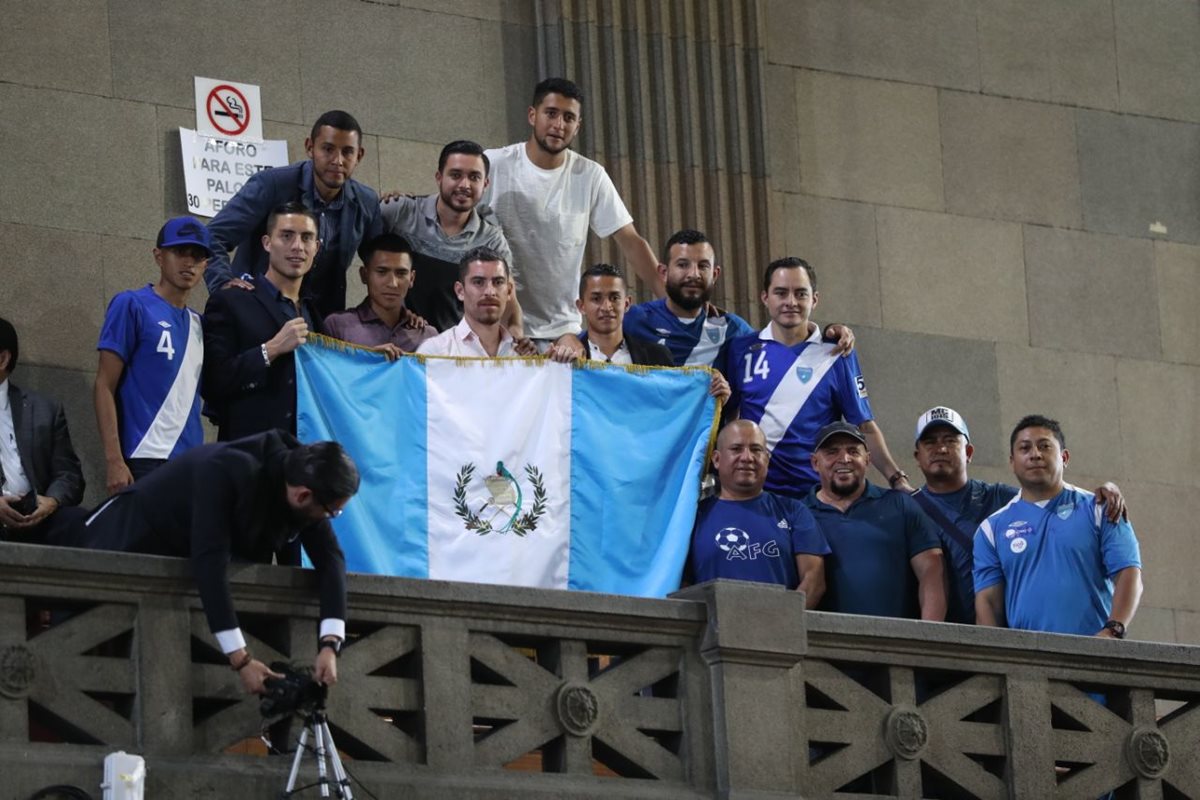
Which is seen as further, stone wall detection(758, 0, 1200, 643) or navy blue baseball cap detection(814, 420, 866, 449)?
stone wall detection(758, 0, 1200, 643)

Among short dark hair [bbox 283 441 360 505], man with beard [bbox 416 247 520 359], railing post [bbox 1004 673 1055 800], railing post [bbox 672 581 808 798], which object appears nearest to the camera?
short dark hair [bbox 283 441 360 505]

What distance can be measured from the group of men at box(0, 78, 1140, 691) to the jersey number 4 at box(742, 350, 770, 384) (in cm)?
1

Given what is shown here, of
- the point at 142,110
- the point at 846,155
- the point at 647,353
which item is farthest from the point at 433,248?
the point at 846,155

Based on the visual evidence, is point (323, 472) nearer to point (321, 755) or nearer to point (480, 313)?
point (321, 755)

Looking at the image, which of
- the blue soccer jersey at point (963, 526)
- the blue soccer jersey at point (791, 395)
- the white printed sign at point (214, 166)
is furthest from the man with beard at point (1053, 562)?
the white printed sign at point (214, 166)

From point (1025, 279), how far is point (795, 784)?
23.1ft

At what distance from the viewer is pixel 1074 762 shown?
10148 mm

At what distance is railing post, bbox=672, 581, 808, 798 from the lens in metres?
9.26

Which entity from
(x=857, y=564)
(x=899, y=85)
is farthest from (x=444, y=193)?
(x=899, y=85)

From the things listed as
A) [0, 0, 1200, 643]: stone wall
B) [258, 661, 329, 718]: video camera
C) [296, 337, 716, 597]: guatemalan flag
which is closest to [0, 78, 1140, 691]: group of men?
[296, 337, 716, 597]: guatemalan flag

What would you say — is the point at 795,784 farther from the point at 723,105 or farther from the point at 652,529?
the point at 723,105

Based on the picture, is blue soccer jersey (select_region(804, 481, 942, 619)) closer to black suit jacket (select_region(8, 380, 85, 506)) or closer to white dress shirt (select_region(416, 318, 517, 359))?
white dress shirt (select_region(416, 318, 517, 359))

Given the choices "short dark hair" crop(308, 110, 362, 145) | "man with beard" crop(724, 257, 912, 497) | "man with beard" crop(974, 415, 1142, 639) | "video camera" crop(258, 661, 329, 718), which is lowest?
"video camera" crop(258, 661, 329, 718)

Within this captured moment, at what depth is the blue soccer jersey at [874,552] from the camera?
10.5 m
